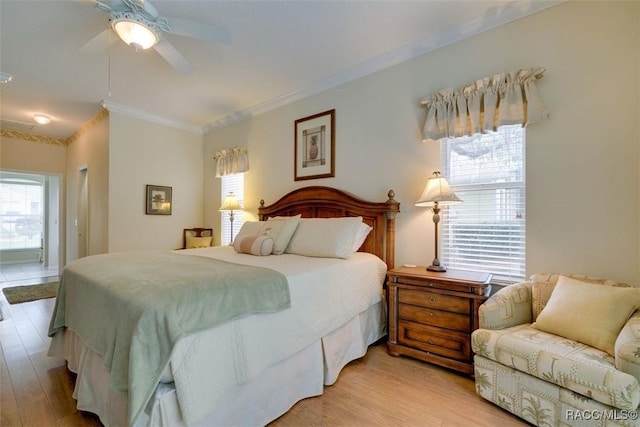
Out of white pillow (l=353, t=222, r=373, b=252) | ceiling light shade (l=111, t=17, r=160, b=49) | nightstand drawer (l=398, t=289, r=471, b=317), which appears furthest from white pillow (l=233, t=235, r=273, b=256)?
ceiling light shade (l=111, t=17, r=160, b=49)

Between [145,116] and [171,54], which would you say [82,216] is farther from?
[171,54]

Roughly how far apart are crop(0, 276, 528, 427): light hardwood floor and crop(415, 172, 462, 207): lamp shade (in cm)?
133

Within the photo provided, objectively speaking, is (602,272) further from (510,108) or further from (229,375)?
(229,375)

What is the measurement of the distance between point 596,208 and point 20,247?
11027mm

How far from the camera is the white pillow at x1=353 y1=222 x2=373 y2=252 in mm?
2641

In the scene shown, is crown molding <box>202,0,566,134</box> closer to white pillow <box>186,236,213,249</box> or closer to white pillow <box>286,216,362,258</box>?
white pillow <box>286,216,362,258</box>

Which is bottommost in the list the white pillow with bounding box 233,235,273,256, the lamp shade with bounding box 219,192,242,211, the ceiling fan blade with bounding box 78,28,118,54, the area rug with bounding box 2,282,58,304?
the area rug with bounding box 2,282,58,304

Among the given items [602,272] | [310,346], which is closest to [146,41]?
[310,346]

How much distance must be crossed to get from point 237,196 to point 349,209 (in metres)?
2.24

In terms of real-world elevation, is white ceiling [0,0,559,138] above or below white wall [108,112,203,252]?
above

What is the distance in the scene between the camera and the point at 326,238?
8.59ft

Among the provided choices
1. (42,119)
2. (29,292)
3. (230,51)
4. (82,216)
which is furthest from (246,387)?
(82,216)

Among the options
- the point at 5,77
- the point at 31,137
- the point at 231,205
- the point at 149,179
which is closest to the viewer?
the point at 5,77

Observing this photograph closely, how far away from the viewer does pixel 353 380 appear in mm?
2086
